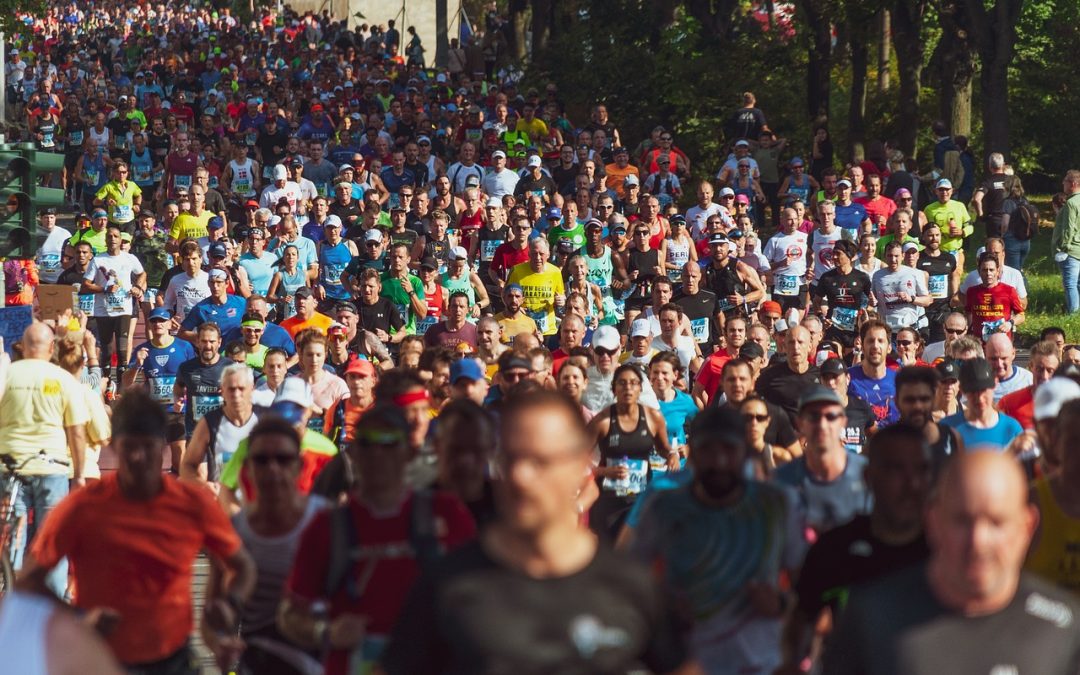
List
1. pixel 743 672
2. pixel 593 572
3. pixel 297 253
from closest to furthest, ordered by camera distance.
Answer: pixel 593 572 < pixel 743 672 < pixel 297 253

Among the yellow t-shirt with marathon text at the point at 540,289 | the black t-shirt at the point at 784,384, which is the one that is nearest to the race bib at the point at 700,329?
the yellow t-shirt with marathon text at the point at 540,289

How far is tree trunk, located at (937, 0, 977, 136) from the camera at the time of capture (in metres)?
25.8

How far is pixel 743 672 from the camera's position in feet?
19.3

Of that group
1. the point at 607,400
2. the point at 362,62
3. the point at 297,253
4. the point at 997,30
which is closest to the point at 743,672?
the point at 607,400

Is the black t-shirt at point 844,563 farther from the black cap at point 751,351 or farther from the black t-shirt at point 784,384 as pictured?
the black cap at point 751,351

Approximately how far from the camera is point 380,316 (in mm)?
16672

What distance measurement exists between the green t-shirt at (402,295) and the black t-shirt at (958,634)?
1262 cm

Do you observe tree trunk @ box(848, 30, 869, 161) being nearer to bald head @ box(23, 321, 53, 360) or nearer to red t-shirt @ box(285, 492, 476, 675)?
bald head @ box(23, 321, 53, 360)

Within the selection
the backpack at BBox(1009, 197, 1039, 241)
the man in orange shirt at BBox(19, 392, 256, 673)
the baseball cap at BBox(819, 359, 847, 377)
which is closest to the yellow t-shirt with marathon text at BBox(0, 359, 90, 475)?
the man in orange shirt at BBox(19, 392, 256, 673)

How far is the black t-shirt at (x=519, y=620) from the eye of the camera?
13.6 ft

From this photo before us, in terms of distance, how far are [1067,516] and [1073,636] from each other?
1.56m

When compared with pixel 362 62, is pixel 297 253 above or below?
below

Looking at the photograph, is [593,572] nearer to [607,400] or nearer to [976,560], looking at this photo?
[976,560]

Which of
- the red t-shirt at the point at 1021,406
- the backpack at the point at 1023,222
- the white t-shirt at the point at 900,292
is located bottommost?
the red t-shirt at the point at 1021,406
